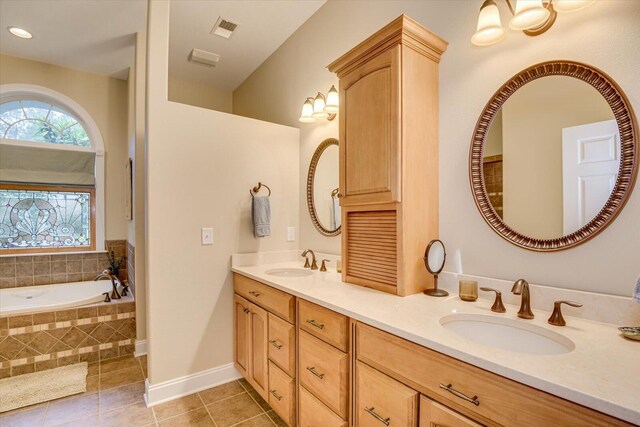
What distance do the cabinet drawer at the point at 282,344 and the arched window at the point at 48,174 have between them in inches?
120

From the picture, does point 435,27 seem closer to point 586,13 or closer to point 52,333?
point 586,13

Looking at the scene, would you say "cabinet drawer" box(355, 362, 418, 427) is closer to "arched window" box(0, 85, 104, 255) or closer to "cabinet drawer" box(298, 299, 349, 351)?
"cabinet drawer" box(298, 299, 349, 351)

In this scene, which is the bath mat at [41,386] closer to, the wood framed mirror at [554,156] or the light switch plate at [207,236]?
the light switch plate at [207,236]

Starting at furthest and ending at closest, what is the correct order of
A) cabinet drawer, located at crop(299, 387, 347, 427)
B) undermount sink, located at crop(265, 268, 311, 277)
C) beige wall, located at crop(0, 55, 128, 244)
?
1. beige wall, located at crop(0, 55, 128, 244)
2. undermount sink, located at crop(265, 268, 311, 277)
3. cabinet drawer, located at crop(299, 387, 347, 427)

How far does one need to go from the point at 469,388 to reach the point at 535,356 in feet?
0.66

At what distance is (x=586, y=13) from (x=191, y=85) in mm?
3854

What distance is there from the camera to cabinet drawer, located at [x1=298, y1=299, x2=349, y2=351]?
1.34 metres

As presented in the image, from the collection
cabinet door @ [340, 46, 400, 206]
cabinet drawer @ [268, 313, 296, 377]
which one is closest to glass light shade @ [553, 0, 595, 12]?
cabinet door @ [340, 46, 400, 206]

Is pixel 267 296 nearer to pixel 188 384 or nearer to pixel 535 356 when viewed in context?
pixel 188 384

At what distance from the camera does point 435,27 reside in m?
1.64

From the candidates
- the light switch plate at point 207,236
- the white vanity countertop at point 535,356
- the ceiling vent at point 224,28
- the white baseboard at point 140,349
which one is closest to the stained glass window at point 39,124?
the ceiling vent at point 224,28

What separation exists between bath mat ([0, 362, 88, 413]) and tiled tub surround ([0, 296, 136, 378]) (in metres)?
0.10

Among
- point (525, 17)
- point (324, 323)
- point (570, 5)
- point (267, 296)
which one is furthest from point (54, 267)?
point (570, 5)

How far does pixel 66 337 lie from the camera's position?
2.66m
